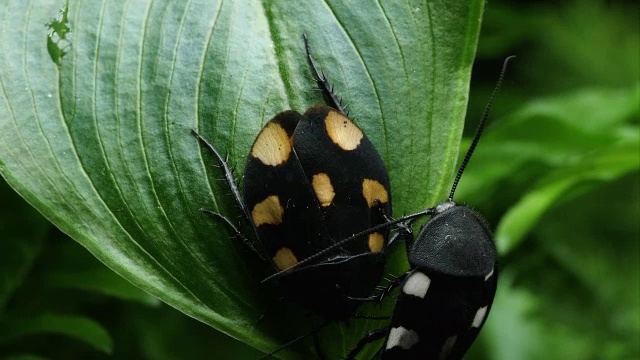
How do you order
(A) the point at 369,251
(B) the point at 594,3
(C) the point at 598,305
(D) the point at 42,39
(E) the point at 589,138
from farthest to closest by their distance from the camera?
(B) the point at 594,3
(C) the point at 598,305
(E) the point at 589,138
(A) the point at 369,251
(D) the point at 42,39

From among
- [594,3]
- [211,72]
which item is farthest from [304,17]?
[594,3]

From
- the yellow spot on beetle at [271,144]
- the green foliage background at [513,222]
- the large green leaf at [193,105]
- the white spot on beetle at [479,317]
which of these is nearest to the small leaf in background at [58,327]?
the green foliage background at [513,222]

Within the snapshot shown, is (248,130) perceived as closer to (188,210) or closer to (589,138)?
(188,210)

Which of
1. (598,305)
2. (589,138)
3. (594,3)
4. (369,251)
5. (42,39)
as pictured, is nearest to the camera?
(42,39)

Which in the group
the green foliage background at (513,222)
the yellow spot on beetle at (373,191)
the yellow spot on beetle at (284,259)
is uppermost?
the yellow spot on beetle at (373,191)

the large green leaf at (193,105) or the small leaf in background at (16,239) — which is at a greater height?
the large green leaf at (193,105)

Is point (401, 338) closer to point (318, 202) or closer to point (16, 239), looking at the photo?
point (318, 202)

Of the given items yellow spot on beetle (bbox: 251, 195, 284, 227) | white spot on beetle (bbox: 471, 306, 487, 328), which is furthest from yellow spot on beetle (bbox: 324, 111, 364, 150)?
white spot on beetle (bbox: 471, 306, 487, 328)

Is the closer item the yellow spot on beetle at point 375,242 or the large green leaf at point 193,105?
the large green leaf at point 193,105

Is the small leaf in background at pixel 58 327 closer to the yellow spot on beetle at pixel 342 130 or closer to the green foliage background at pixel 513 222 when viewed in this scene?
the green foliage background at pixel 513 222
